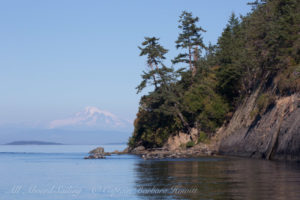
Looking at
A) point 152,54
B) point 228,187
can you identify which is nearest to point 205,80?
point 152,54

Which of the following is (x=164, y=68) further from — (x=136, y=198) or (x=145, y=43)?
(x=136, y=198)

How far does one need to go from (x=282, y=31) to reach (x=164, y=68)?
33617 millimetres

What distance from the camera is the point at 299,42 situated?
55.0 metres

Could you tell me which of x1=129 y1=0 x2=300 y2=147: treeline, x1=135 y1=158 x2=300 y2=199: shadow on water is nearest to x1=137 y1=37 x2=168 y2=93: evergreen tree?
x1=129 y1=0 x2=300 y2=147: treeline

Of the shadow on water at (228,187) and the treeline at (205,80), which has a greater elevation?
the treeline at (205,80)

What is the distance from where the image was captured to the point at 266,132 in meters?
53.9

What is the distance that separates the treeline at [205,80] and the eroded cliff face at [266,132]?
3813 mm

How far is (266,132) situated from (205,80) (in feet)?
113

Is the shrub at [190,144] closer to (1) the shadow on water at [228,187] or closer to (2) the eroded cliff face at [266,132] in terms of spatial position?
(2) the eroded cliff face at [266,132]

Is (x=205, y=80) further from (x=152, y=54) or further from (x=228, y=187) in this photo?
(x=228, y=187)

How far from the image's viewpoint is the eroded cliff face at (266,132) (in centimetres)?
4549

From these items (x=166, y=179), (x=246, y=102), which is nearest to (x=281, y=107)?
(x=246, y=102)

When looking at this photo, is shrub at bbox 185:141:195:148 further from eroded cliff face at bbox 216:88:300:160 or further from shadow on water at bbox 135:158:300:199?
shadow on water at bbox 135:158:300:199

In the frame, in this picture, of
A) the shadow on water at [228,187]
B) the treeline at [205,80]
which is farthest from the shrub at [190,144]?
the shadow on water at [228,187]
